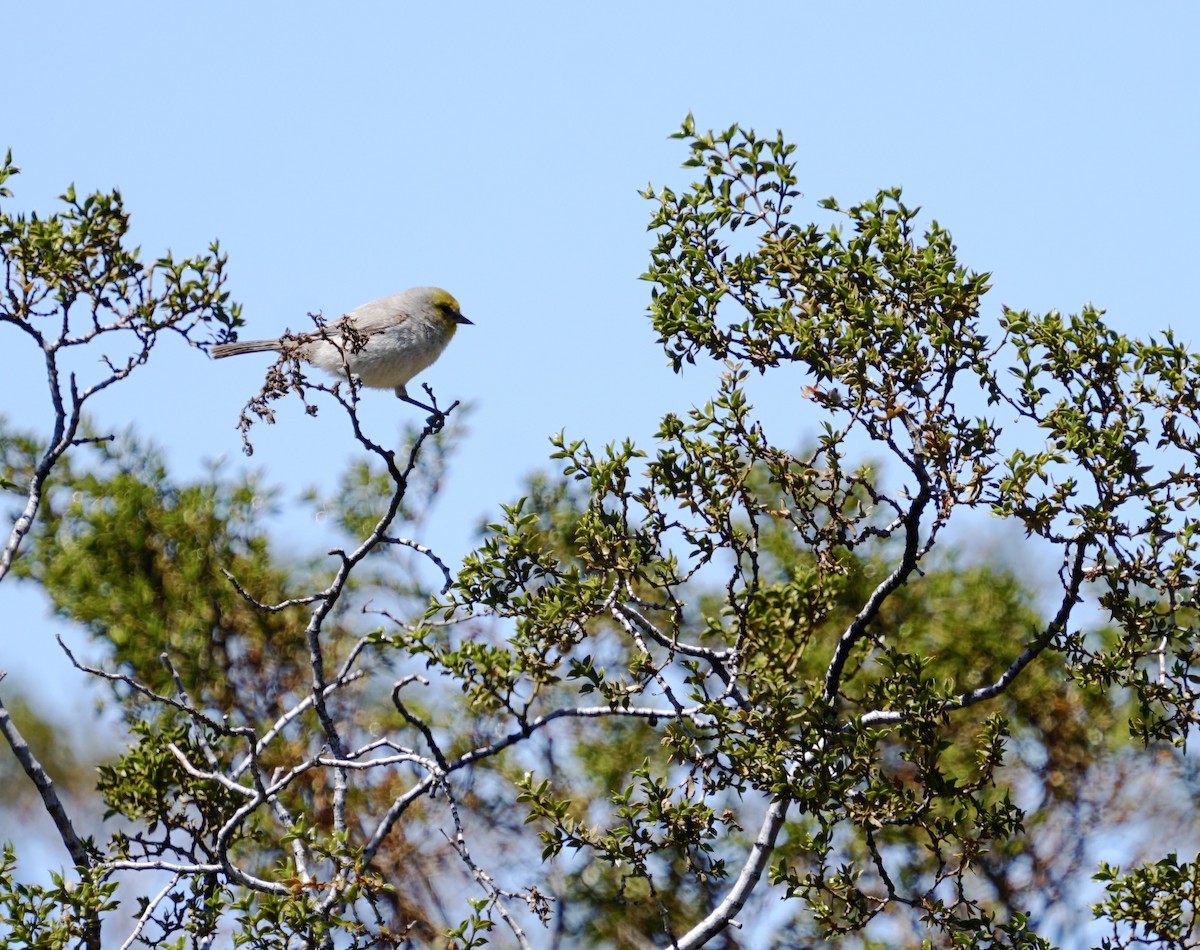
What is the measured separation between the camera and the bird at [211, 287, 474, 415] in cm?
886

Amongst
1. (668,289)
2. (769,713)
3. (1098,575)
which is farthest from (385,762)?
(1098,575)

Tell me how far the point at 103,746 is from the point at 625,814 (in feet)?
22.9

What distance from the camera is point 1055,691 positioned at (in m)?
9.89

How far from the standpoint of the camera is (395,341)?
9.03 metres

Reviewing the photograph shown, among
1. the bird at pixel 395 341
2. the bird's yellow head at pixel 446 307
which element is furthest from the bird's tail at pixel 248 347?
the bird's yellow head at pixel 446 307

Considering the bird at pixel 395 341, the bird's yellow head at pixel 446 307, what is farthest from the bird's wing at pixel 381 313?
the bird's yellow head at pixel 446 307

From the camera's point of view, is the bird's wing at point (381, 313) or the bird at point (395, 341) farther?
the bird's wing at point (381, 313)

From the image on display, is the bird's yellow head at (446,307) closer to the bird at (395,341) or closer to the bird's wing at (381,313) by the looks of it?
the bird at (395,341)

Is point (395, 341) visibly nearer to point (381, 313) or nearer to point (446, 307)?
point (381, 313)

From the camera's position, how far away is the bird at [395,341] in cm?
886

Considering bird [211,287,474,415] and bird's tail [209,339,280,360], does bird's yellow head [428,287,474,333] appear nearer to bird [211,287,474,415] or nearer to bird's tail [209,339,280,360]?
bird [211,287,474,415]

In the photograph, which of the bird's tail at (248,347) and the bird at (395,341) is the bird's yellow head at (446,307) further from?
the bird's tail at (248,347)

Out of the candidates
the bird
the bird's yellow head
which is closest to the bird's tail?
the bird

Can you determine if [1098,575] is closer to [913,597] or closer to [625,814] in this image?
[625,814]
